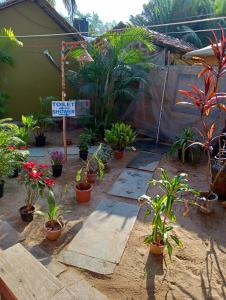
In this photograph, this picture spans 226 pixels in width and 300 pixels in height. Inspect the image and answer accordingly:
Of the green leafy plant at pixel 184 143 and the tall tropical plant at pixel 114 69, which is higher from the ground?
the tall tropical plant at pixel 114 69

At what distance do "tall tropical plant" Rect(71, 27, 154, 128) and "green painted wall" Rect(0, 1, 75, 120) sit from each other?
2158mm

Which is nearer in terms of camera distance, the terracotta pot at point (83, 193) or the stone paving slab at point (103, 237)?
the stone paving slab at point (103, 237)

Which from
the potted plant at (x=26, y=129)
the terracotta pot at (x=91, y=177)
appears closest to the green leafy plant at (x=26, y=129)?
the potted plant at (x=26, y=129)

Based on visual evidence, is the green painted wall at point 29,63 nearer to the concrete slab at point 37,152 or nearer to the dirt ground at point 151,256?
the concrete slab at point 37,152

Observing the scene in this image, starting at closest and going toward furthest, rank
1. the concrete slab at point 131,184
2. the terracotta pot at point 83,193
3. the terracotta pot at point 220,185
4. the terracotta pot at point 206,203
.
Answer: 1. the terracotta pot at point 206,203
2. the terracotta pot at point 83,193
3. the terracotta pot at point 220,185
4. the concrete slab at point 131,184

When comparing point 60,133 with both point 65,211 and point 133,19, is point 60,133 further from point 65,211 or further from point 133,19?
point 133,19

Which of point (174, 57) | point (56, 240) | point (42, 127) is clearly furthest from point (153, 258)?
point (174, 57)

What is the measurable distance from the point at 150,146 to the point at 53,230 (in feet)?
13.9

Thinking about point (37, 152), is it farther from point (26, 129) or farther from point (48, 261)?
point (48, 261)

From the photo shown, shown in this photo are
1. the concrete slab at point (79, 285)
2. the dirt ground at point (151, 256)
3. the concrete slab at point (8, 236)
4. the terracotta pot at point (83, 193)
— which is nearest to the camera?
the concrete slab at point (79, 285)

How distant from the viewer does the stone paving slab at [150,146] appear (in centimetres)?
667

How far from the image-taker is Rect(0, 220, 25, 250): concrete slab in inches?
120

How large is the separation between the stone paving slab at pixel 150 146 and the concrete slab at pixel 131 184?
140cm

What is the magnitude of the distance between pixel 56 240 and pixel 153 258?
117 centimetres
